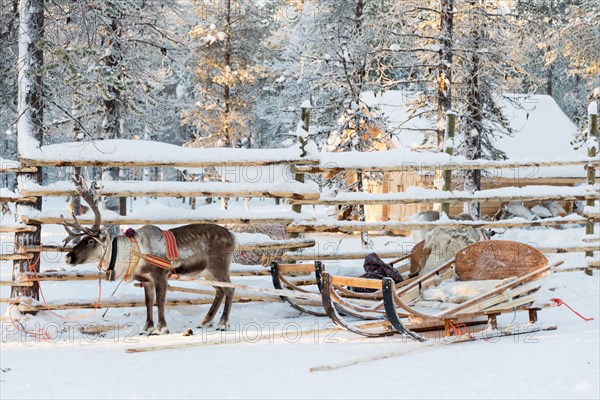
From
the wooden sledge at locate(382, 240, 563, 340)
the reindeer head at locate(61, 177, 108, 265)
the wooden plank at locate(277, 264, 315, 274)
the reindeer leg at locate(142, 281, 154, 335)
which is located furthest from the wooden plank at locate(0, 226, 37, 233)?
the wooden sledge at locate(382, 240, 563, 340)

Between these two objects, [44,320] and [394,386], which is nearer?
[394,386]

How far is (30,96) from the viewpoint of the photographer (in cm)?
727

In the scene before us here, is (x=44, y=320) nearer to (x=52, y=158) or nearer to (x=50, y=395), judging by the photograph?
(x=52, y=158)

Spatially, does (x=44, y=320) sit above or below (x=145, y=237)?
below

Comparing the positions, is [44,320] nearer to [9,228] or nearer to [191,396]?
[9,228]

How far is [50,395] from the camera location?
14.3ft

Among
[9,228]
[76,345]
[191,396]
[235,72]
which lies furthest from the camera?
[235,72]

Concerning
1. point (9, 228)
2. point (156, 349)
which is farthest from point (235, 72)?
point (156, 349)

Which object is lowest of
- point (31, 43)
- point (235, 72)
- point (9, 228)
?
point (9, 228)

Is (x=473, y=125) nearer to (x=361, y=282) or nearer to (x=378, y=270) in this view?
(x=378, y=270)

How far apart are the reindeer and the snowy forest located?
4.87 feet

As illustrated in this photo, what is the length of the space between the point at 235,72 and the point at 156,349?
1924 cm

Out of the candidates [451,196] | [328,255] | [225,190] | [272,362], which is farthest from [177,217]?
[451,196]

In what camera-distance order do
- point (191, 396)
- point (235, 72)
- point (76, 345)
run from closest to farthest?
point (191, 396) < point (76, 345) < point (235, 72)
